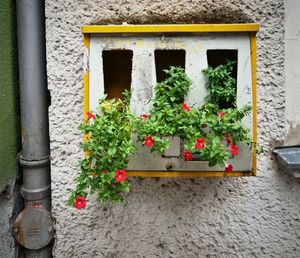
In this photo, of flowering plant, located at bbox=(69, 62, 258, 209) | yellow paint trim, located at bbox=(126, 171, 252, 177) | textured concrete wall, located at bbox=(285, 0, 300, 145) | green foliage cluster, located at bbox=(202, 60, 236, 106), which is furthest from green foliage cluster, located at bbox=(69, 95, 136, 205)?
textured concrete wall, located at bbox=(285, 0, 300, 145)

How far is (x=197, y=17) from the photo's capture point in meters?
1.20

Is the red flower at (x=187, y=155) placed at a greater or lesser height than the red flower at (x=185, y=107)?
lesser

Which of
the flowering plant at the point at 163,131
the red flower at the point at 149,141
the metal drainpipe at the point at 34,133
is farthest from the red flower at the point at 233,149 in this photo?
the metal drainpipe at the point at 34,133

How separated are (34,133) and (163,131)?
0.63m

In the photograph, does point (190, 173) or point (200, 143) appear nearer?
point (200, 143)

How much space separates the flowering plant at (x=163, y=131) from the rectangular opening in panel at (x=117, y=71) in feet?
0.94

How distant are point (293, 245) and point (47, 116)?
1.27 metres

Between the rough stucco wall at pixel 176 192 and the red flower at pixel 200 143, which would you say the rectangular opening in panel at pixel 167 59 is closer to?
the rough stucco wall at pixel 176 192

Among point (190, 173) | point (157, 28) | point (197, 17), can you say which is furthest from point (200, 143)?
point (197, 17)

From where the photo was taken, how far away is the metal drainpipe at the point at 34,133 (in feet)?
3.99

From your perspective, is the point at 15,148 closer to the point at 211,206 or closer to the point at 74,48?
the point at 74,48

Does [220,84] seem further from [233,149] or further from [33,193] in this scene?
[33,193]

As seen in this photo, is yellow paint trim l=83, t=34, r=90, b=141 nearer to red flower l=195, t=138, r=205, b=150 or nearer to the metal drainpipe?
the metal drainpipe

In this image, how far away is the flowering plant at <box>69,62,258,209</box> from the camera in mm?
964
